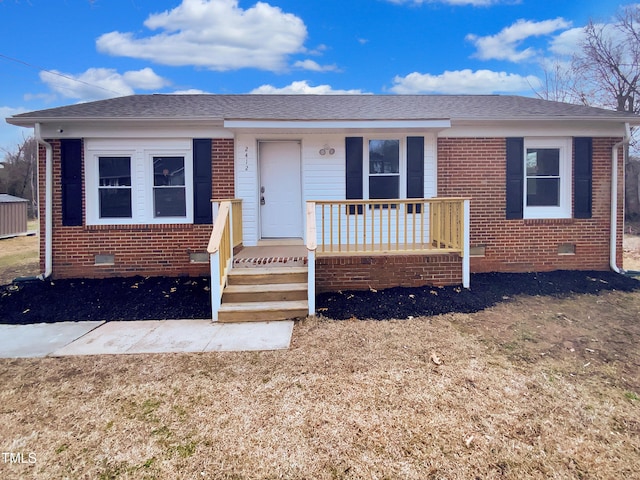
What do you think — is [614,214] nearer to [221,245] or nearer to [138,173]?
[221,245]

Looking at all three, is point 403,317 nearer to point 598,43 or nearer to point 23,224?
point 23,224

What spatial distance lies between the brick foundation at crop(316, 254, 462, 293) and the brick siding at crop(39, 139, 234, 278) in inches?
102

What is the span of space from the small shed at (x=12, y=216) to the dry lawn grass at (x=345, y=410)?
48.1 feet

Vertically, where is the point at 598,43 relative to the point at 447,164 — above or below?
above

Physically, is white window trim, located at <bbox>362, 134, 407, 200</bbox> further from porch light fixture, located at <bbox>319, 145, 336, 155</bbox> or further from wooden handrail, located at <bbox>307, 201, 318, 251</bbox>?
wooden handrail, located at <bbox>307, 201, 318, 251</bbox>

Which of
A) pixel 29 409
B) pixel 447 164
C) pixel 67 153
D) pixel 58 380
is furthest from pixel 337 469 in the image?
pixel 67 153

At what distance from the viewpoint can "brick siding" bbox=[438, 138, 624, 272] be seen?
7031 mm

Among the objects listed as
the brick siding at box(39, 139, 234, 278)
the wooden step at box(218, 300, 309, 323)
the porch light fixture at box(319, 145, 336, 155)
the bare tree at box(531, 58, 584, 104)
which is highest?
the bare tree at box(531, 58, 584, 104)

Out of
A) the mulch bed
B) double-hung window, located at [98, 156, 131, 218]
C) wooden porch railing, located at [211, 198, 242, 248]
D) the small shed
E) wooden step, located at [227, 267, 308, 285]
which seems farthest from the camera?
the small shed

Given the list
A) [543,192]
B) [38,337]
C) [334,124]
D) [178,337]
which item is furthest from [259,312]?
[543,192]

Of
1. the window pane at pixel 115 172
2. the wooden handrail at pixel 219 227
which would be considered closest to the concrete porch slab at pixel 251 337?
the wooden handrail at pixel 219 227

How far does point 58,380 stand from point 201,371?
128 cm

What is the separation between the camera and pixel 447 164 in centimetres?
703

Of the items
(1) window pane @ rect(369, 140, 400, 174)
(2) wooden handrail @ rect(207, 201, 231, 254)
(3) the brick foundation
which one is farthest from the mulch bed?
(1) window pane @ rect(369, 140, 400, 174)
